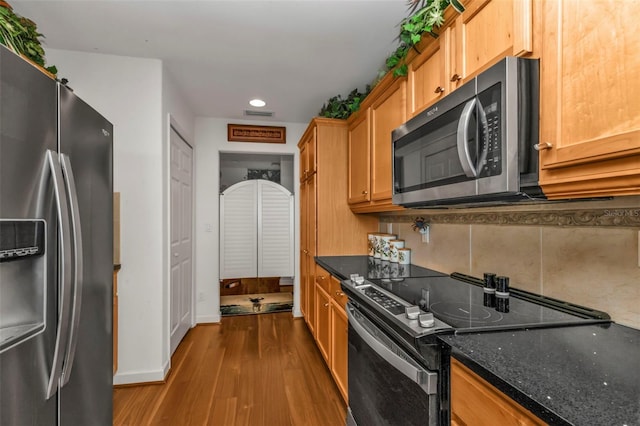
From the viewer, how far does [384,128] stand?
2.02 metres

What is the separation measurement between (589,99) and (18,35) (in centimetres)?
220

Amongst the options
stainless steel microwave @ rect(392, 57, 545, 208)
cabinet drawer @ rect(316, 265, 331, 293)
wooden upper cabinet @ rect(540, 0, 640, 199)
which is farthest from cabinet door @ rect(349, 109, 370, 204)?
wooden upper cabinet @ rect(540, 0, 640, 199)

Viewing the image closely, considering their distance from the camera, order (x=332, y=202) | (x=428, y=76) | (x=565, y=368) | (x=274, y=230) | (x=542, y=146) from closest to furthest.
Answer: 1. (x=565, y=368)
2. (x=542, y=146)
3. (x=428, y=76)
4. (x=332, y=202)
5. (x=274, y=230)

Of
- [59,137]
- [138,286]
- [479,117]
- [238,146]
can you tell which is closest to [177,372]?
[138,286]

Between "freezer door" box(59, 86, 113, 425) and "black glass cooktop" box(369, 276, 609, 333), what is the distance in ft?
4.34

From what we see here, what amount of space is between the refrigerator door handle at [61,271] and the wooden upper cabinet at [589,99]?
60.6 inches

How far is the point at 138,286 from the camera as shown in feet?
7.82

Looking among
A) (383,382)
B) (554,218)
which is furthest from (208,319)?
(554,218)

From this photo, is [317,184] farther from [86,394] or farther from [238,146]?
[86,394]

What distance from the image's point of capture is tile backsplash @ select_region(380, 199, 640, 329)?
0.99 m

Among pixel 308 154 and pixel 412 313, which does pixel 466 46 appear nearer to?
pixel 412 313

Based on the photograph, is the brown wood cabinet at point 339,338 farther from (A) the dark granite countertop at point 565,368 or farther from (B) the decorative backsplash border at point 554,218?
(A) the dark granite countertop at point 565,368

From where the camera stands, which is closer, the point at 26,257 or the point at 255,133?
the point at 26,257

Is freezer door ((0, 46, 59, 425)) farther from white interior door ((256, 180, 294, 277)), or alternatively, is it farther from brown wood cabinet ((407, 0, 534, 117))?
white interior door ((256, 180, 294, 277))
